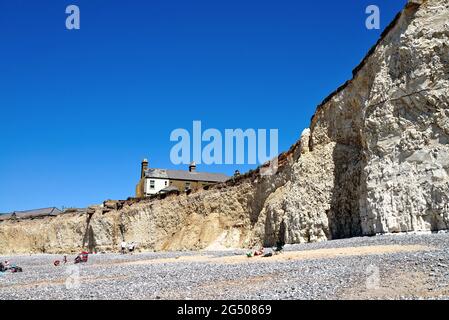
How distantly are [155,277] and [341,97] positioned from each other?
21584 mm

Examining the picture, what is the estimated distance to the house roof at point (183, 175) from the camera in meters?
73.8

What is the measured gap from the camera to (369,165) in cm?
2445

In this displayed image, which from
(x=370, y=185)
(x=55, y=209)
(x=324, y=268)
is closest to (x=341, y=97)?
(x=370, y=185)

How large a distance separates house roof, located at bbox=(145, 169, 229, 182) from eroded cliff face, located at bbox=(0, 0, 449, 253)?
27818 millimetres

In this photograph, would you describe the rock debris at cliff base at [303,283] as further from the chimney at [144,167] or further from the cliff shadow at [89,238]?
the chimney at [144,167]

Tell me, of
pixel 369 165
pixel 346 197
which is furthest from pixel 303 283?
pixel 346 197

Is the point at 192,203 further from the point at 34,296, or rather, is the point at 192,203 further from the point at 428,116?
the point at 34,296

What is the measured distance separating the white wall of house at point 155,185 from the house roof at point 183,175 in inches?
26.1

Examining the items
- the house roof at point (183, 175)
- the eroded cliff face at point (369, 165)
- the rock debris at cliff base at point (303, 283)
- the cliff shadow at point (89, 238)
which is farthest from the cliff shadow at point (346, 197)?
the house roof at point (183, 175)

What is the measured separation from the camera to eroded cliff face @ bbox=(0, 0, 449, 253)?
21281 millimetres

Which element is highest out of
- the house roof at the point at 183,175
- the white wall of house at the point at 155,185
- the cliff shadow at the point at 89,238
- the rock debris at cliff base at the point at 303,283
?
the house roof at the point at 183,175

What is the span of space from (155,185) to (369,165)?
52.7m

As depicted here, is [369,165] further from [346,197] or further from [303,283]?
[303,283]

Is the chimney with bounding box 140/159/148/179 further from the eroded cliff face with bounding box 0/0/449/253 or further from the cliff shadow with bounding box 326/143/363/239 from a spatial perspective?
the cliff shadow with bounding box 326/143/363/239
